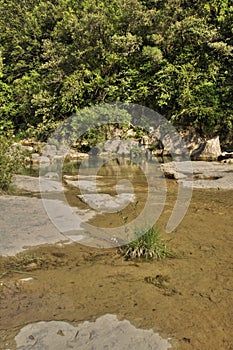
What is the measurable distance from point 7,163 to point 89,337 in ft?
19.0

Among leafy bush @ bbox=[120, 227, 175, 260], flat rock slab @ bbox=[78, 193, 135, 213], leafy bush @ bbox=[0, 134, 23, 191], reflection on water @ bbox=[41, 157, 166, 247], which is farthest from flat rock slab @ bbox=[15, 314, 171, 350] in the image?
leafy bush @ bbox=[0, 134, 23, 191]

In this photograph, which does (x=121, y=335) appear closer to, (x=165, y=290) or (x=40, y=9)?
(x=165, y=290)

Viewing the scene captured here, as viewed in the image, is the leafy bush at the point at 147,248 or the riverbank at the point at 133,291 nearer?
the riverbank at the point at 133,291

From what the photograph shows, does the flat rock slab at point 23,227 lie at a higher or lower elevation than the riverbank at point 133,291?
higher

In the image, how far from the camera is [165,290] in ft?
11.6

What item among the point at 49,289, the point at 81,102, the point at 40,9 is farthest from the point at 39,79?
the point at 49,289

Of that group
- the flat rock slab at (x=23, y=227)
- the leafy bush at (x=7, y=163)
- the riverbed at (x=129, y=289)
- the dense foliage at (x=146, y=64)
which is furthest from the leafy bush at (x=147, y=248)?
the dense foliage at (x=146, y=64)

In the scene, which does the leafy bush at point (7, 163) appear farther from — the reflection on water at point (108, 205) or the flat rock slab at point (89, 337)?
the flat rock slab at point (89, 337)

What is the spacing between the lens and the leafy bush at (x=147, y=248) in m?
4.33

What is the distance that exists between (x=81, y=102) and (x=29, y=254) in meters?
17.3

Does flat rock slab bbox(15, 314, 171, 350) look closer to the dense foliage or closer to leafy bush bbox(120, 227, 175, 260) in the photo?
leafy bush bbox(120, 227, 175, 260)

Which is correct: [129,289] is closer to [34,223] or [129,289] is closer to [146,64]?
[34,223]

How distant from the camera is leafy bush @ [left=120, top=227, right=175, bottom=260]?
4.33 metres

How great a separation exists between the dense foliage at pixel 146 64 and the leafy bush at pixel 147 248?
605 inches
